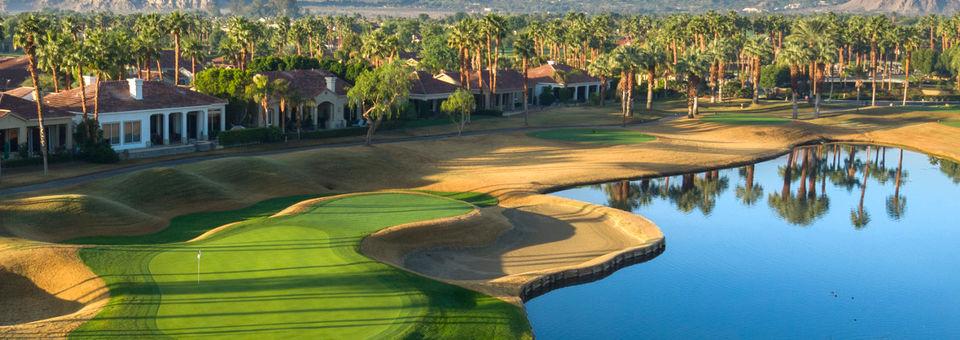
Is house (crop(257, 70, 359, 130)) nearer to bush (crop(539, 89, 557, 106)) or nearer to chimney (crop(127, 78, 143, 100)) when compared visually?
chimney (crop(127, 78, 143, 100))

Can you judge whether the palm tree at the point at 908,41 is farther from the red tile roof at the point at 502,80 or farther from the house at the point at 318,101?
the house at the point at 318,101

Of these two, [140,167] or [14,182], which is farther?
[140,167]

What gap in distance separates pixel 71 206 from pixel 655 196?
37.9m

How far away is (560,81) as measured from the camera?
136500mm

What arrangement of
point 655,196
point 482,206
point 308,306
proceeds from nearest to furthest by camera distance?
point 308,306
point 482,206
point 655,196

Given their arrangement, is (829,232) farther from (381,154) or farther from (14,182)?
(14,182)

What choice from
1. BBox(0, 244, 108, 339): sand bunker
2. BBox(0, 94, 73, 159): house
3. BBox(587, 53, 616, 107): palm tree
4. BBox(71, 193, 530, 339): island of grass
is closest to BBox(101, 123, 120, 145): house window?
BBox(0, 94, 73, 159): house

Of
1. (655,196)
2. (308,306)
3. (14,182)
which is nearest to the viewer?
(308,306)

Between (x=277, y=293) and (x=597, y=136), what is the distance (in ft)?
207

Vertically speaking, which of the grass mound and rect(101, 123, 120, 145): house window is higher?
rect(101, 123, 120, 145): house window

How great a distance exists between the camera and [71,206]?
54531 millimetres

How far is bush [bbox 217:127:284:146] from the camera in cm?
8125

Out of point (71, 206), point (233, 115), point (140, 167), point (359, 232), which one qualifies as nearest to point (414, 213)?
point (359, 232)

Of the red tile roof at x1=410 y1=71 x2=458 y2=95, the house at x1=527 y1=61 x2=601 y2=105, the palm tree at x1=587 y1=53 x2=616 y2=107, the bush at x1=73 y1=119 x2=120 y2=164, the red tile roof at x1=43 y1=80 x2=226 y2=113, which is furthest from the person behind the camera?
the house at x1=527 y1=61 x2=601 y2=105
